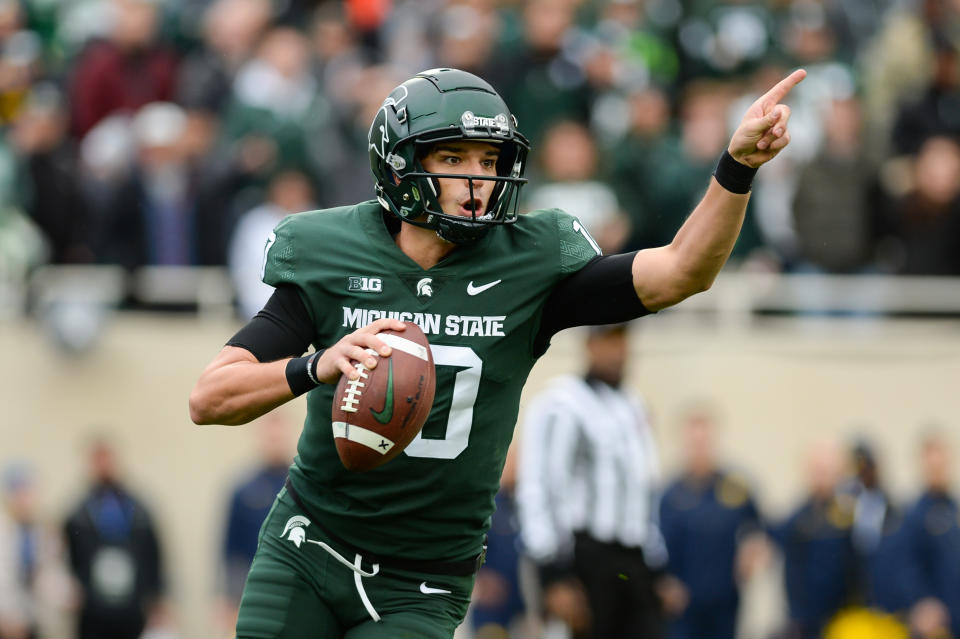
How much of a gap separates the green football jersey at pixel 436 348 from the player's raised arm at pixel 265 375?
240 millimetres

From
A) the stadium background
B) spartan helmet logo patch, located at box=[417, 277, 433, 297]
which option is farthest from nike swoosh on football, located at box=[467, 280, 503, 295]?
the stadium background

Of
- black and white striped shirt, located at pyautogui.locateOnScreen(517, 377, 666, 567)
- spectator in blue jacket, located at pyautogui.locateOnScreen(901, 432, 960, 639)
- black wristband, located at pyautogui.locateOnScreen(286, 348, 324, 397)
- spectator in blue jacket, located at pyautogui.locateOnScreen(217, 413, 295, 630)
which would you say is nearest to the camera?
black wristband, located at pyautogui.locateOnScreen(286, 348, 324, 397)

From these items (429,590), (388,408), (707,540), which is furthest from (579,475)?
(388,408)

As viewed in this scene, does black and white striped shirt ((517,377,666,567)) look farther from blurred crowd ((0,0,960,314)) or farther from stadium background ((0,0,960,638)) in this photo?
stadium background ((0,0,960,638))

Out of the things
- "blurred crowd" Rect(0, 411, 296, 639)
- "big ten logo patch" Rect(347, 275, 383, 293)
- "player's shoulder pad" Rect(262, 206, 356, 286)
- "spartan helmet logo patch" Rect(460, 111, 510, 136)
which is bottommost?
"blurred crowd" Rect(0, 411, 296, 639)

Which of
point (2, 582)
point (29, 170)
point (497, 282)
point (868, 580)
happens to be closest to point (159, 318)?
point (29, 170)

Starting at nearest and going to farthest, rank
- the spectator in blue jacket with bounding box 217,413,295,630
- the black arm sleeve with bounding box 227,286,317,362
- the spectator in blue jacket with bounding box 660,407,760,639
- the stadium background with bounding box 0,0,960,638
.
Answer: the black arm sleeve with bounding box 227,286,317,362
the spectator in blue jacket with bounding box 660,407,760,639
the spectator in blue jacket with bounding box 217,413,295,630
the stadium background with bounding box 0,0,960,638

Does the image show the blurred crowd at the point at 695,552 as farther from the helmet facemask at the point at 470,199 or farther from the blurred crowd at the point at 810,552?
the helmet facemask at the point at 470,199

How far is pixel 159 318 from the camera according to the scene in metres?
12.7

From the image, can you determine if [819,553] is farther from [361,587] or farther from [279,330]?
[279,330]

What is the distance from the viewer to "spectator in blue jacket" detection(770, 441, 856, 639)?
35.5 feet

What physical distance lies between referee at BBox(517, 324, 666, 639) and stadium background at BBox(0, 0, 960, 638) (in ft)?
8.64

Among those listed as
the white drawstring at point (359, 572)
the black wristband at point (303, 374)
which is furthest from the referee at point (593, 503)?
the black wristband at point (303, 374)

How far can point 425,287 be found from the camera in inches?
191
